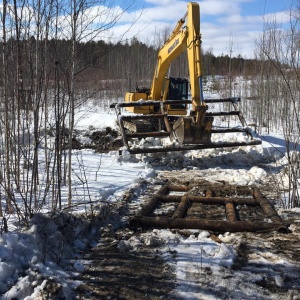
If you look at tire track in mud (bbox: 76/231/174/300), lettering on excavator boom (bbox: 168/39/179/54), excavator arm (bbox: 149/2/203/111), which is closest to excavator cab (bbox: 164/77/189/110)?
excavator arm (bbox: 149/2/203/111)

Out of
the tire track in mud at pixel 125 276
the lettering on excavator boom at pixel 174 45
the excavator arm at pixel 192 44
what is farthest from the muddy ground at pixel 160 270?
the lettering on excavator boom at pixel 174 45

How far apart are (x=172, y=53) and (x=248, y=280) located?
25.9 ft

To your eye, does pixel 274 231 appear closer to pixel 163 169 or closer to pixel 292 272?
pixel 292 272

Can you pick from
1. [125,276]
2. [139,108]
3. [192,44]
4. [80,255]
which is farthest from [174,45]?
[125,276]

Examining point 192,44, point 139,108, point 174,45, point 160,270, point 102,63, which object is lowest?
point 160,270

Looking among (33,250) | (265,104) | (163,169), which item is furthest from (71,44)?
(265,104)

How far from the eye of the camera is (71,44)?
564 centimetres

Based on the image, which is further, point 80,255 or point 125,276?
point 80,255

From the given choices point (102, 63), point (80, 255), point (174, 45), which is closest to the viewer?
point (80, 255)

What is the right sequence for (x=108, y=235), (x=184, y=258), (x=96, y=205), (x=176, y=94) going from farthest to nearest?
1. (x=176, y=94)
2. (x=96, y=205)
3. (x=108, y=235)
4. (x=184, y=258)

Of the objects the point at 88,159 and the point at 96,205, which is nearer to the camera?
the point at 96,205

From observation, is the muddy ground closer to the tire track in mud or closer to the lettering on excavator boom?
the tire track in mud

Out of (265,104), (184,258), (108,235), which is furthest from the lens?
(265,104)

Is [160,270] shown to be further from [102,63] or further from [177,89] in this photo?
[177,89]
